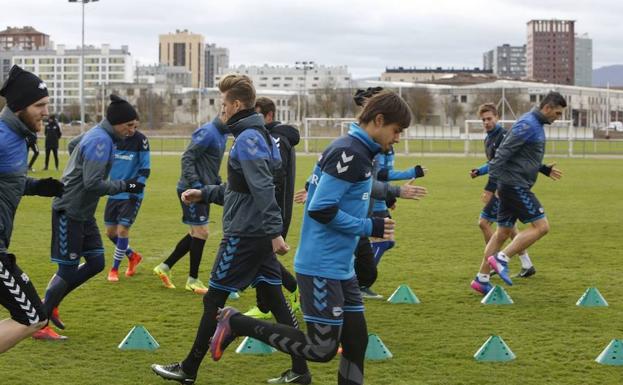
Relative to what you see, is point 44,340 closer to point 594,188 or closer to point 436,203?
point 436,203

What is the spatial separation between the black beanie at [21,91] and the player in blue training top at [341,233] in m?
1.99

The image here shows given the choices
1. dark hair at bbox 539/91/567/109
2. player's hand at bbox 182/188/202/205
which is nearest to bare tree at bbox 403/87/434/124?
dark hair at bbox 539/91/567/109

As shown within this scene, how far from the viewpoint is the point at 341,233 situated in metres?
5.82

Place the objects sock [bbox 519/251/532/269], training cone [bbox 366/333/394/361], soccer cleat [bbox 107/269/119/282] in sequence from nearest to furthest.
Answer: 1. training cone [bbox 366/333/394/361]
2. soccer cleat [bbox 107/269/119/282]
3. sock [bbox 519/251/532/269]

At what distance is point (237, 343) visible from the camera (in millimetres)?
8344

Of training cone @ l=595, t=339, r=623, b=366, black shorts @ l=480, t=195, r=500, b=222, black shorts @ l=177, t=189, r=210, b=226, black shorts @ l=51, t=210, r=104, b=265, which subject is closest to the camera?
training cone @ l=595, t=339, r=623, b=366

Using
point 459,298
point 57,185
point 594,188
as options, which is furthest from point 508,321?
point 594,188

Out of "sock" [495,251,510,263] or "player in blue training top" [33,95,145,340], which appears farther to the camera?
"sock" [495,251,510,263]

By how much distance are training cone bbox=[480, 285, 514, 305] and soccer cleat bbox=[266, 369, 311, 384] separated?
3718 mm

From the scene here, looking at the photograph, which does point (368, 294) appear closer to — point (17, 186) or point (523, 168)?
point (523, 168)

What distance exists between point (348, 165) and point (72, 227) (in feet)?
11.7

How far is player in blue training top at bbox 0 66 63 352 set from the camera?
20.4 ft

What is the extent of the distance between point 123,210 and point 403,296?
146 inches

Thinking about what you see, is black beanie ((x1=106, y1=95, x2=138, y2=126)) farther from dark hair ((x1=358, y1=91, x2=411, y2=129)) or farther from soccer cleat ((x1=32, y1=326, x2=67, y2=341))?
dark hair ((x1=358, y1=91, x2=411, y2=129))
